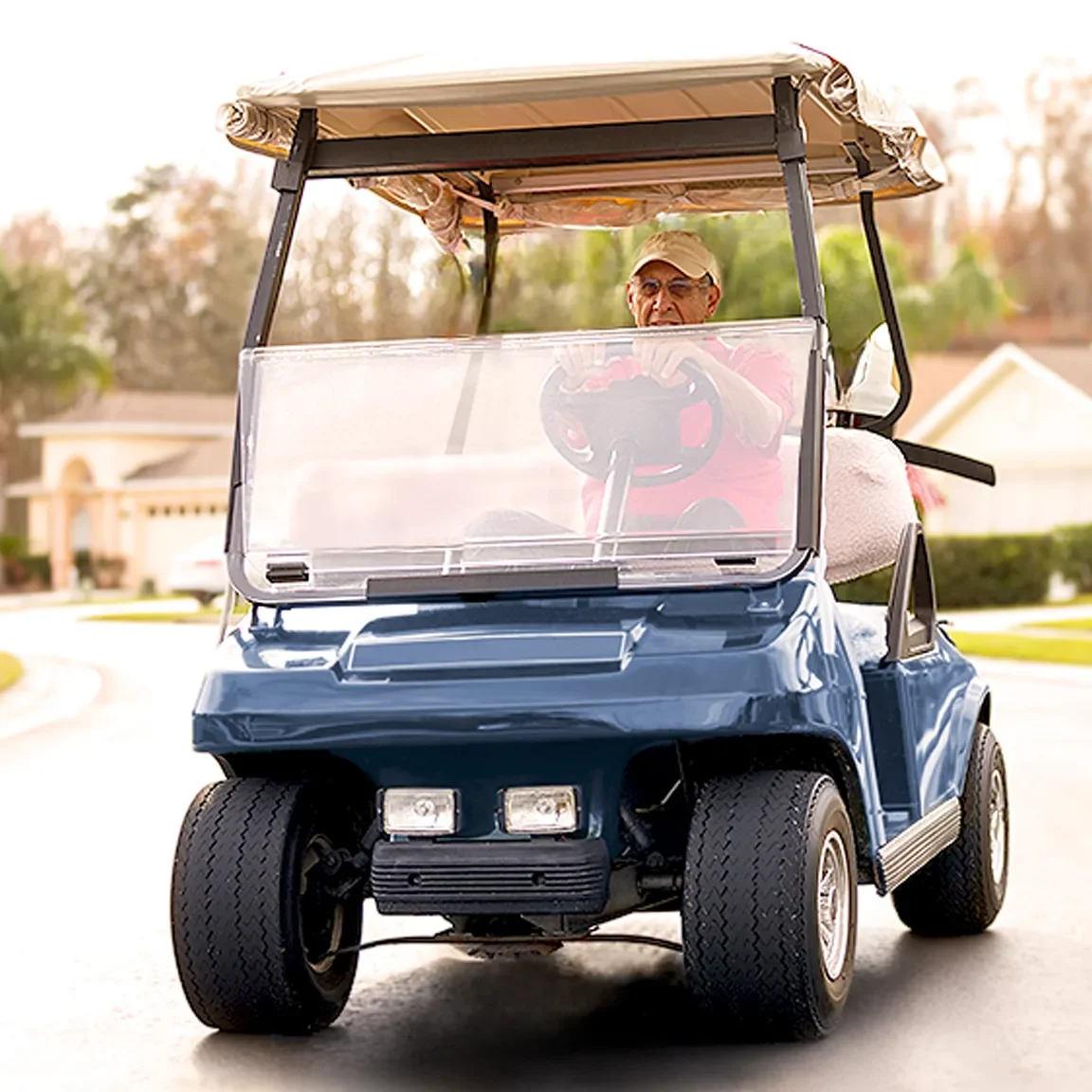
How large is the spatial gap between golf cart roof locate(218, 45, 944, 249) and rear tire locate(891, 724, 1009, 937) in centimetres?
181

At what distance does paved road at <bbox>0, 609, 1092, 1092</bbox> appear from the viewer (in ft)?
18.2

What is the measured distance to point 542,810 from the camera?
17.8 ft

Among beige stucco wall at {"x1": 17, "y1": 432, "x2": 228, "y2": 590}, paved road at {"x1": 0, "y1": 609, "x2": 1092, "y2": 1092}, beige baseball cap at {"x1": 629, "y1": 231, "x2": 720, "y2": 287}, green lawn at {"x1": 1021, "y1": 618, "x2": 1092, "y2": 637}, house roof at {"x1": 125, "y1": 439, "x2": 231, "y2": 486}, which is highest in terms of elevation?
beige baseball cap at {"x1": 629, "y1": 231, "x2": 720, "y2": 287}

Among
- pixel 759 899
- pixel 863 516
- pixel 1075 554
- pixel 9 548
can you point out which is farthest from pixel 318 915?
pixel 9 548

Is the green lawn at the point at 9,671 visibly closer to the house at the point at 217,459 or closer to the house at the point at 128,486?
the house at the point at 217,459

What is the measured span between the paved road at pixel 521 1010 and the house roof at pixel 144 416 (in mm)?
56516

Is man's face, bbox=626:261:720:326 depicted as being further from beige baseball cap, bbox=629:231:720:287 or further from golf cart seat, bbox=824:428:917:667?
golf cart seat, bbox=824:428:917:667

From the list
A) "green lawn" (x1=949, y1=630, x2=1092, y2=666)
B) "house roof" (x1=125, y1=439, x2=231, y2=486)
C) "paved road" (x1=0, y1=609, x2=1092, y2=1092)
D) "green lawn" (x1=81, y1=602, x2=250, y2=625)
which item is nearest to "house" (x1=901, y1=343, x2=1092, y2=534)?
"green lawn" (x1=81, y1=602, x2=250, y2=625)

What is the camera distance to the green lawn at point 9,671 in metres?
21.4

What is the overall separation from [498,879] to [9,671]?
18.4 meters

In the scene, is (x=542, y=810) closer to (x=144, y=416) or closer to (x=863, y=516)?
(x=863, y=516)

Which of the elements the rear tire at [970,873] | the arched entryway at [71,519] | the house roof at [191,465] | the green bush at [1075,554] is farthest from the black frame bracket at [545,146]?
the arched entryway at [71,519]

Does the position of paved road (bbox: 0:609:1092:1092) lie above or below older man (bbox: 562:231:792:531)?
below

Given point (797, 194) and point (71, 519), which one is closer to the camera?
point (797, 194)
